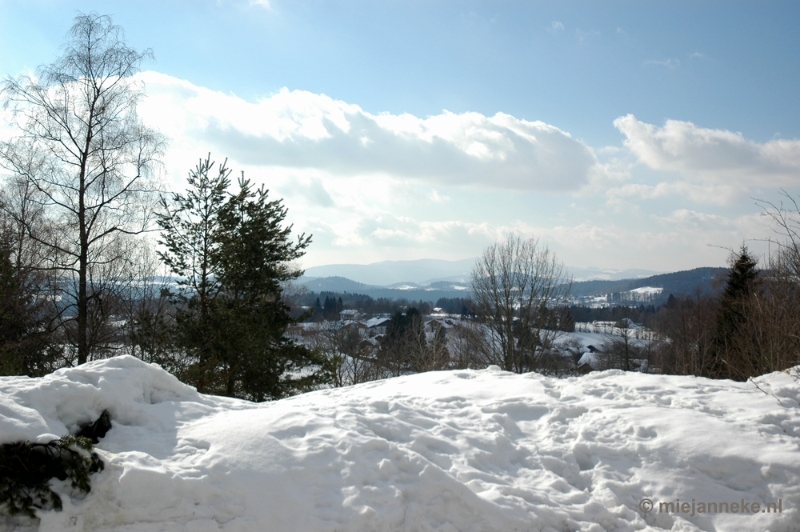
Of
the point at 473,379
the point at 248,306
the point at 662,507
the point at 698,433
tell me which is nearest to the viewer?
the point at 662,507

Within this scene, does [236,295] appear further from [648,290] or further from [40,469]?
[648,290]

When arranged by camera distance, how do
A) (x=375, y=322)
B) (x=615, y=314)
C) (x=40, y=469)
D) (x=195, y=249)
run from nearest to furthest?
(x=40, y=469)
(x=195, y=249)
(x=375, y=322)
(x=615, y=314)

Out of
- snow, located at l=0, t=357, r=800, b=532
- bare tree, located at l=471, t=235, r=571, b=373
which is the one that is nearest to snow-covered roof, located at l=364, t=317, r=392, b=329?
bare tree, located at l=471, t=235, r=571, b=373

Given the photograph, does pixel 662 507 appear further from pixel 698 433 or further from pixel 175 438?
pixel 175 438

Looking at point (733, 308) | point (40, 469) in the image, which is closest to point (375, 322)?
point (733, 308)

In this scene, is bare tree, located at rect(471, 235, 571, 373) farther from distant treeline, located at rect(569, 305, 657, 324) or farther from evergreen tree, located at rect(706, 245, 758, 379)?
distant treeline, located at rect(569, 305, 657, 324)

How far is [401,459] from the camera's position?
15.1 ft

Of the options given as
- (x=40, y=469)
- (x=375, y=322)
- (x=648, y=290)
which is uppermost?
(x=40, y=469)

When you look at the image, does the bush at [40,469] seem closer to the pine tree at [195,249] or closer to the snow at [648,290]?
the pine tree at [195,249]

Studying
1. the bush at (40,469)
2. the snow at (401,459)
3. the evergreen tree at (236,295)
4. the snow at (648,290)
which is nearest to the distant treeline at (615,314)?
the snow at (648,290)

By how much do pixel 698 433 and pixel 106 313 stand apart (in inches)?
758

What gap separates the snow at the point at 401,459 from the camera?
3.85m

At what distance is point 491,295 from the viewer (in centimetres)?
2609

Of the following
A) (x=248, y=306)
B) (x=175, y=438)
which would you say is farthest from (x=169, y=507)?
(x=248, y=306)
